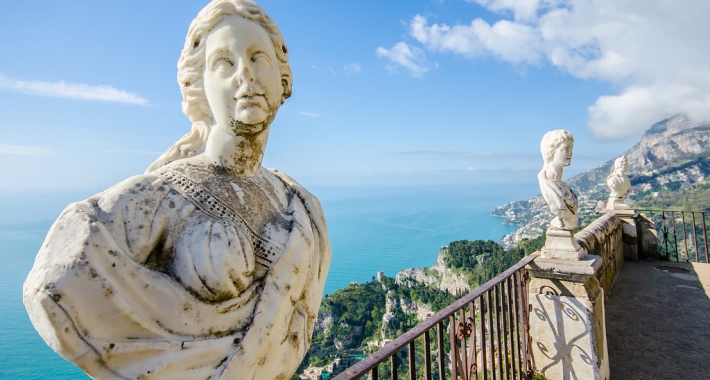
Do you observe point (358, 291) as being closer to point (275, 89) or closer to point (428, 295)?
point (428, 295)

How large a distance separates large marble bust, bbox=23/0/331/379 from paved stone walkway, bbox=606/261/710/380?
15.2ft

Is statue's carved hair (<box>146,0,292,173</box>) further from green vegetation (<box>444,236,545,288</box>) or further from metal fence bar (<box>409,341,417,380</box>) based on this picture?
green vegetation (<box>444,236,545,288</box>)

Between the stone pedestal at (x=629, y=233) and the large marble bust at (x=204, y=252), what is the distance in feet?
33.0

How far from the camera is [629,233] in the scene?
905cm

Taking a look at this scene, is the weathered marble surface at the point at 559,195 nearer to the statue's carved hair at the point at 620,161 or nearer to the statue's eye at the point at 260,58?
the statue's eye at the point at 260,58

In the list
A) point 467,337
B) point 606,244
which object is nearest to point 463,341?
point 467,337

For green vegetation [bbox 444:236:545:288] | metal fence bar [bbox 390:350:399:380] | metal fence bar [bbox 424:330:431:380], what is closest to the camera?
metal fence bar [bbox 390:350:399:380]

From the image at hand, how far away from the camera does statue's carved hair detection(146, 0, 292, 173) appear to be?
52.8 inches

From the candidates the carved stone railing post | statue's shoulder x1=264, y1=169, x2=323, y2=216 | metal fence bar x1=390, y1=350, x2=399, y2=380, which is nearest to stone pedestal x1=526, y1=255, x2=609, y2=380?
the carved stone railing post

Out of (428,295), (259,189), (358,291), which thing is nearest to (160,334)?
(259,189)

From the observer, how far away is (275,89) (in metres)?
1.42

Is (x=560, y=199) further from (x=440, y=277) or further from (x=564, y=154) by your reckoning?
(x=440, y=277)

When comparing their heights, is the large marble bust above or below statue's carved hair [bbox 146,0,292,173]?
below

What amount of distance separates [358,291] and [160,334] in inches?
1104
